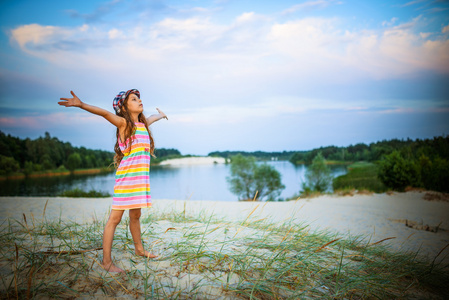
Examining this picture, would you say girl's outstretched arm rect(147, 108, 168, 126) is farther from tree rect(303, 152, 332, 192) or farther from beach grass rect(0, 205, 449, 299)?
tree rect(303, 152, 332, 192)

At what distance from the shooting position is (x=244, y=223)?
Result: 4.63 m

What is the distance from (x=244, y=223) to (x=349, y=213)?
7401 millimetres

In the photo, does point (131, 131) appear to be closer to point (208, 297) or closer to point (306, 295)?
point (208, 297)

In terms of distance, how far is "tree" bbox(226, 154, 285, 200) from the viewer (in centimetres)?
2758

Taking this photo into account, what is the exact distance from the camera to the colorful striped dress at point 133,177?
8.84 feet

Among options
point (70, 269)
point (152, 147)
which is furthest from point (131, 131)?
point (70, 269)

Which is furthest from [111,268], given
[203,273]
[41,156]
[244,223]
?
[41,156]

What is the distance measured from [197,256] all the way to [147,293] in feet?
2.42

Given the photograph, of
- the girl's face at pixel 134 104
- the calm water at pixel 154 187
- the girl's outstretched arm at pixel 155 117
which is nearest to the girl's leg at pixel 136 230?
the girl's face at pixel 134 104

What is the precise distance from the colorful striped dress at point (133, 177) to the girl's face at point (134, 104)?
29cm

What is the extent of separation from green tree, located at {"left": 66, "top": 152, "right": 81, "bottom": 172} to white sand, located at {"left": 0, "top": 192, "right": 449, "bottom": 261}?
118ft

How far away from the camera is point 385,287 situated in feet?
9.11

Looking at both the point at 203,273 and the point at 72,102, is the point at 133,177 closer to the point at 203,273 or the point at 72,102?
the point at 72,102

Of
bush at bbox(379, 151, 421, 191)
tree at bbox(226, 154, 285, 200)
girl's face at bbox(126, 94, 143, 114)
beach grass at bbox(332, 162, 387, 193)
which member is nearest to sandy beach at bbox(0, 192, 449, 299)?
bush at bbox(379, 151, 421, 191)
